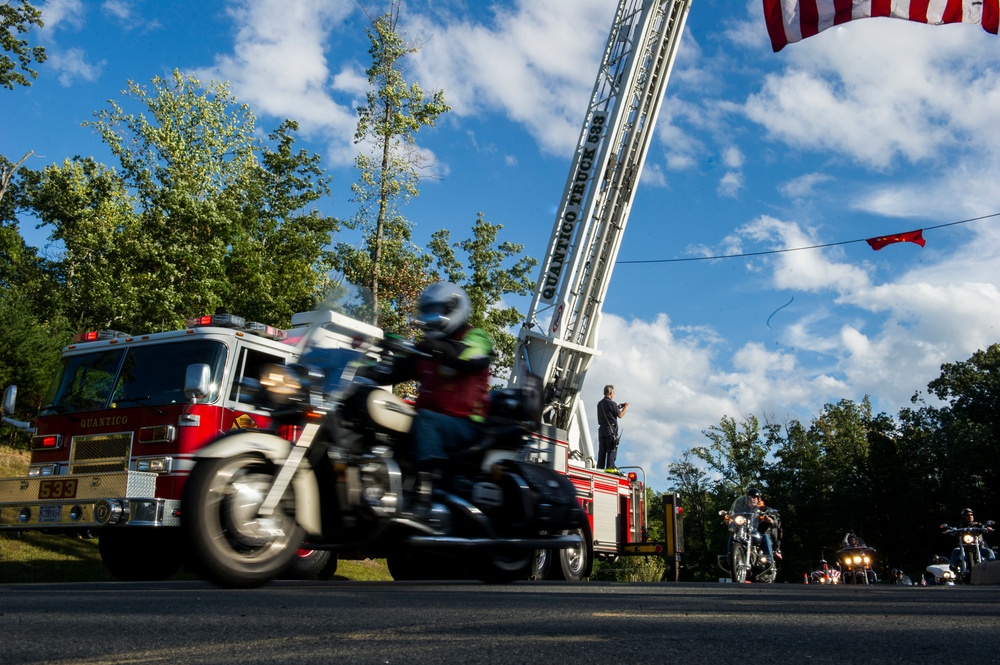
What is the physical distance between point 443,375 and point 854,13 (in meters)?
10.2

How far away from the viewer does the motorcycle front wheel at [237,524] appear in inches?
213

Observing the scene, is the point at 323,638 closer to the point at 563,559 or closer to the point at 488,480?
the point at 488,480

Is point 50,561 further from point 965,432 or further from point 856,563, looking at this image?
point 965,432

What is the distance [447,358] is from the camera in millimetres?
6207

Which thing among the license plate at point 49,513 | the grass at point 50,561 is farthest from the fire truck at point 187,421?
the grass at point 50,561

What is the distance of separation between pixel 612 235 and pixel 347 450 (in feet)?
36.3

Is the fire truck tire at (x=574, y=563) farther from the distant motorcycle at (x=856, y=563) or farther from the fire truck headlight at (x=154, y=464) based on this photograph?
the distant motorcycle at (x=856, y=563)

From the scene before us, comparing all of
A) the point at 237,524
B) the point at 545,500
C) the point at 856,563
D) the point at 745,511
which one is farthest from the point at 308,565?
the point at 856,563

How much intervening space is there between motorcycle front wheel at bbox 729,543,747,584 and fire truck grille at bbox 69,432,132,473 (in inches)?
350

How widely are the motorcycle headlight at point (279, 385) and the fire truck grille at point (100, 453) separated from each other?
4.33m

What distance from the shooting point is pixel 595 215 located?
16172mm

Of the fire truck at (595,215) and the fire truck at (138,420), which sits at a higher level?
the fire truck at (595,215)

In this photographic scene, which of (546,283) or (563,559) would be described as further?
(546,283)

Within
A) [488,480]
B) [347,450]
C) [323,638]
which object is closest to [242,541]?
[347,450]
